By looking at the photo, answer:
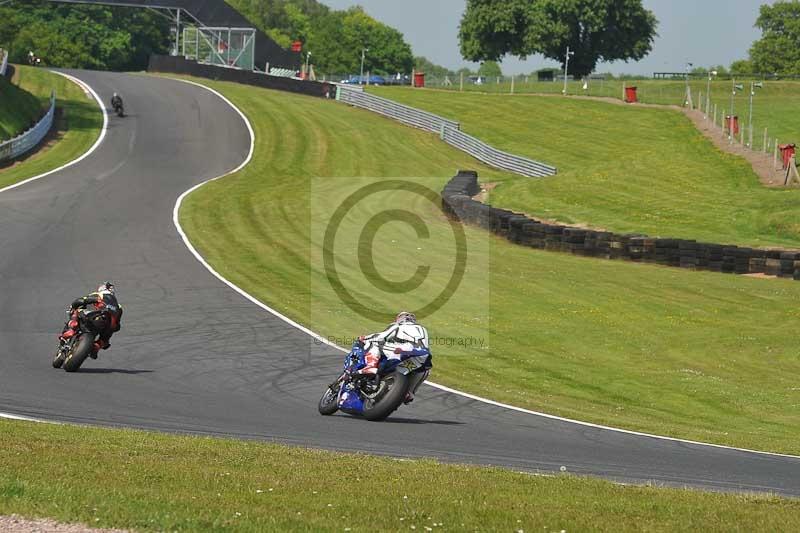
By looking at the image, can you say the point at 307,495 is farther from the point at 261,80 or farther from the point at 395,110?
the point at 261,80

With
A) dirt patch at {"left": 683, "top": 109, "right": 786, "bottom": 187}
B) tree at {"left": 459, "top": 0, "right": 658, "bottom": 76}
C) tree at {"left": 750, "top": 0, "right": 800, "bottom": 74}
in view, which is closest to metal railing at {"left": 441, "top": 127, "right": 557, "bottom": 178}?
dirt patch at {"left": 683, "top": 109, "right": 786, "bottom": 187}

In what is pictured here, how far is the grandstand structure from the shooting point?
85.7 meters

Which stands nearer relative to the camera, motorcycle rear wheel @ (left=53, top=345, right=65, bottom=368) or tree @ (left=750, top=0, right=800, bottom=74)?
motorcycle rear wheel @ (left=53, top=345, right=65, bottom=368)

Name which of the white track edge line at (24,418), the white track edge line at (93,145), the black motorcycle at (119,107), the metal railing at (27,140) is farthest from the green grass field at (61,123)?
the white track edge line at (24,418)

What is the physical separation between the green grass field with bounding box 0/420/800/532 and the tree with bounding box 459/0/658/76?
112 meters

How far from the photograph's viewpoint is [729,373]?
66.9 ft

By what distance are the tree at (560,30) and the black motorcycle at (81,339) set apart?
348ft

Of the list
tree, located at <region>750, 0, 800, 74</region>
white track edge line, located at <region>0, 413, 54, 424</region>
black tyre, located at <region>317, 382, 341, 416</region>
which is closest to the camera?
white track edge line, located at <region>0, 413, 54, 424</region>

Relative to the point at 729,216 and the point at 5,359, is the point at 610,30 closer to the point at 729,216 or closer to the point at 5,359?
the point at 729,216

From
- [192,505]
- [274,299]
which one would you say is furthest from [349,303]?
[192,505]

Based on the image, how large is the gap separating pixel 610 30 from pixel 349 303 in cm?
10393

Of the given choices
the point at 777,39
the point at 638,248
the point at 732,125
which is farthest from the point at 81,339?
the point at 777,39

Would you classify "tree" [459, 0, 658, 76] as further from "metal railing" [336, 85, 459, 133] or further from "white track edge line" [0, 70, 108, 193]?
"white track edge line" [0, 70, 108, 193]

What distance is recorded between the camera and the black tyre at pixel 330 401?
50.3ft
